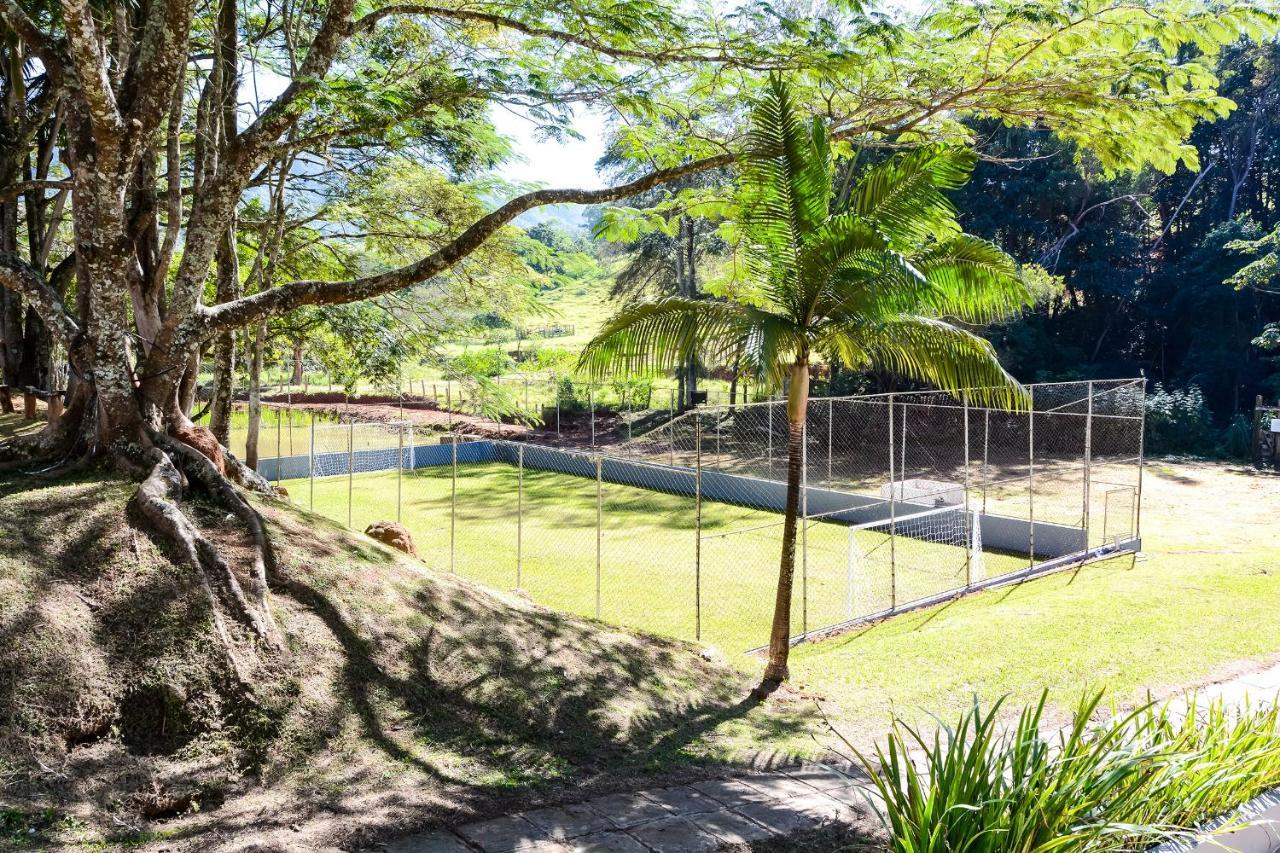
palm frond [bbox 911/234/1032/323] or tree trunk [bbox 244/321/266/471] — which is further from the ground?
palm frond [bbox 911/234/1032/323]

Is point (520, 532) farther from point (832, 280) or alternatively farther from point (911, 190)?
point (911, 190)

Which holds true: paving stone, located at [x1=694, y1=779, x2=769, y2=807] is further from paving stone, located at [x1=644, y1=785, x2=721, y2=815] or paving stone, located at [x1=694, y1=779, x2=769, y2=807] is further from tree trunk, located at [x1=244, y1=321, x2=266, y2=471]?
tree trunk, located at [x1=244, y1=321, x2=266, y2=471]

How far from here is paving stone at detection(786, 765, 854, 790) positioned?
20.6 ft

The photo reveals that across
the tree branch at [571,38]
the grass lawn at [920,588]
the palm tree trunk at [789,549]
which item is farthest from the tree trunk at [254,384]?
the palm tree trunk at [789,549]

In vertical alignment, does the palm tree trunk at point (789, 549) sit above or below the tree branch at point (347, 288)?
below

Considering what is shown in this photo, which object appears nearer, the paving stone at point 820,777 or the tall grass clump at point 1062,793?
the tall grass clump at point 1062,793

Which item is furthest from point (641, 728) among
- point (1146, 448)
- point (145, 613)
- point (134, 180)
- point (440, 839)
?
point (1146, 448)

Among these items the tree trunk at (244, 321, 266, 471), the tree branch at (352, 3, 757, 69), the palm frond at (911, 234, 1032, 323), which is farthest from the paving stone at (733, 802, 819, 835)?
the tree trunk at (244, 321, 266, 471)

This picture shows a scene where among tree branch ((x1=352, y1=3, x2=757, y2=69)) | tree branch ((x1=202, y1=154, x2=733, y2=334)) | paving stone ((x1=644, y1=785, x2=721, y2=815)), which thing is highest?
tree branch ((x1=352, y1=3, x2=757, y2=69))

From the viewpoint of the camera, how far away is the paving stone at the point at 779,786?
607cm

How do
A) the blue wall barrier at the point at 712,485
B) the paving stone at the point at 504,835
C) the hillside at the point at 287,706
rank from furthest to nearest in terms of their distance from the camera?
the blue wall barrier at the point at 712,485, the hillside at the point at 287,706, the paving stone at the point at 504,835

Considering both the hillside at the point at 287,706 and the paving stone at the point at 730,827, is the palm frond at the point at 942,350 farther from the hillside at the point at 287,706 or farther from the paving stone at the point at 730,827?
the paving stone at the point at 730,827

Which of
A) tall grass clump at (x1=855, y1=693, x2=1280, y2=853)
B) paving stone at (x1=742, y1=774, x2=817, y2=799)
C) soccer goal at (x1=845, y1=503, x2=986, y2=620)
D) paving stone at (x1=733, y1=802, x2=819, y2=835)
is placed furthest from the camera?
soccer goal at (x1=845, y1=503, x2=986, y2=620)

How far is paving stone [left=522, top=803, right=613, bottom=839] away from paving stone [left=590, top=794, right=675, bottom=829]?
64mm
